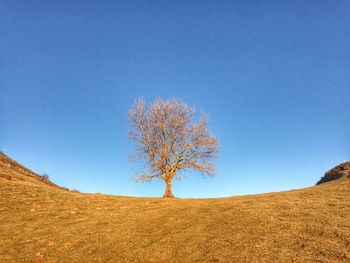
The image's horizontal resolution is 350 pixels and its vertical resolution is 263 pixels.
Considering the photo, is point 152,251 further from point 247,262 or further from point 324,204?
point 324,204

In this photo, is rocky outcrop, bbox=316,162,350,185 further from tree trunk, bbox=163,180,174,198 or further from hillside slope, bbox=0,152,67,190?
hillside slope, bbox=0,152,67,190

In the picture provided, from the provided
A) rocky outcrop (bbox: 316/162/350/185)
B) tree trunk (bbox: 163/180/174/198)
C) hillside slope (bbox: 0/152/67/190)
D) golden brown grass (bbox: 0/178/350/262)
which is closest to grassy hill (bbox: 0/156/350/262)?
golden brown grass (bbox: 0/178/350/262)

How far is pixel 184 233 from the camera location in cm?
1638

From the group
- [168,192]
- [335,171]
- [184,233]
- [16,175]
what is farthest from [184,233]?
[16,175]

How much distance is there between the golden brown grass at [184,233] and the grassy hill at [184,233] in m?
0.04

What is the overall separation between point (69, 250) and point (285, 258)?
423 inches

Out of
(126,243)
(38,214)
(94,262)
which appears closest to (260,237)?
(126,243)

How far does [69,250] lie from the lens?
615 inches

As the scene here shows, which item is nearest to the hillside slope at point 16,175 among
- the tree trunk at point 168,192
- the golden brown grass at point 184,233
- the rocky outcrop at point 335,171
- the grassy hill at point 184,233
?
the golden brown grass at point 184,233

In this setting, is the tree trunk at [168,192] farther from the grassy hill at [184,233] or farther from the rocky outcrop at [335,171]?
the rocky outcrop at [335,171]

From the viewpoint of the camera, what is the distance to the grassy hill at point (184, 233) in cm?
1272

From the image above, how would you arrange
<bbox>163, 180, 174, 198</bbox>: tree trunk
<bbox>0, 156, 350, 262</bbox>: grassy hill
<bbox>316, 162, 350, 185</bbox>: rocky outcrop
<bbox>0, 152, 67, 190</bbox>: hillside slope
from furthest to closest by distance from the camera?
<bbox>316, 162, 350, 185</bbox>: rocky outcrop → <bbox>0, 152, 67, 190</bbox>: hillside slope → <bbox>163, 180, 174, 198</bbox>: tree trunk → <bbox>0, 156, 350, 262</bbox>: grassy hill

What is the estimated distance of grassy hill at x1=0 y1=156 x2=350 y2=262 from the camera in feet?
41.7

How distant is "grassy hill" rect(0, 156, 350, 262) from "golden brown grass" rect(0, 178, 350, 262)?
4 centimetres
